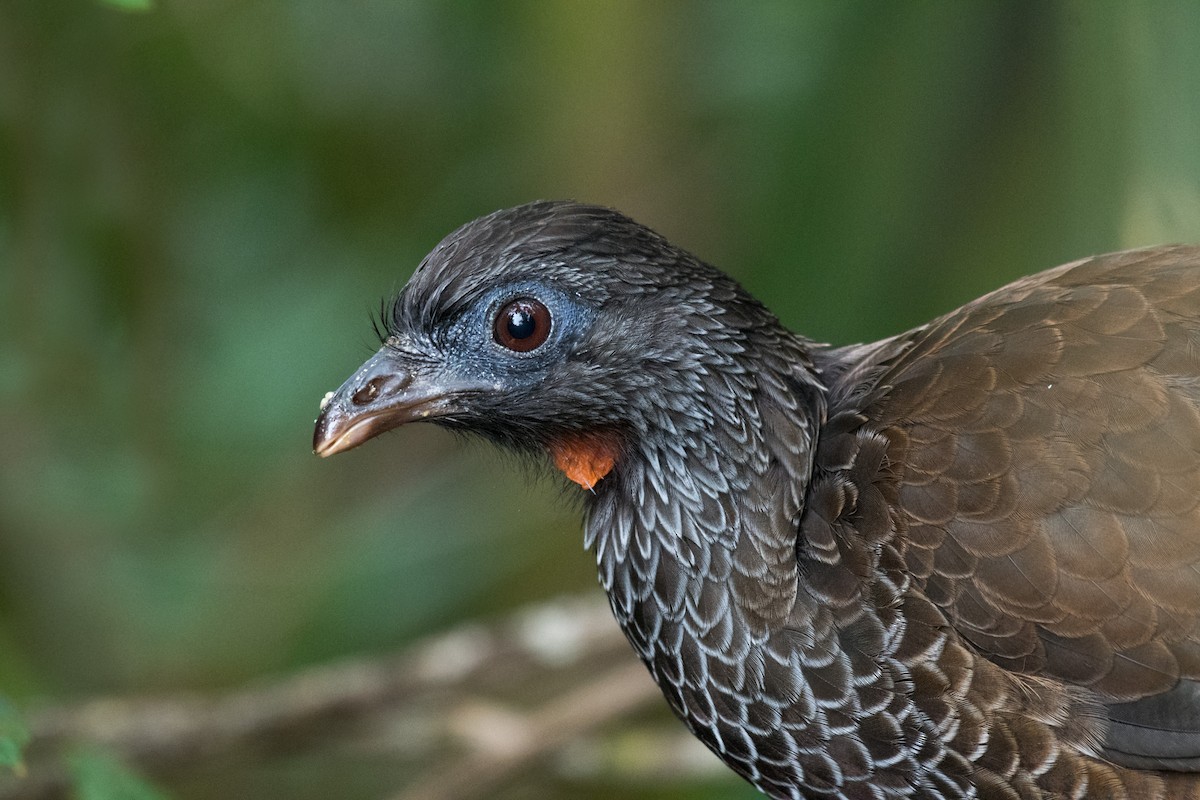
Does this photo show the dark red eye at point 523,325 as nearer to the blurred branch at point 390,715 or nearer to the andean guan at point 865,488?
the andean guan at point 865,488

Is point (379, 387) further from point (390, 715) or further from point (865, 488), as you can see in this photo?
point (390, 715)

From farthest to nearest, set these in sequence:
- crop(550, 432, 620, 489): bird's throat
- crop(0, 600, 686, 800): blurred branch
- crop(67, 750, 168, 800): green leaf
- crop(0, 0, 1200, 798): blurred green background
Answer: crop(0, 600, 686, 800): blurred branch, crop(0, 0, 1200, 798): blurred green background, crop(550, 432, 620, 489): bird's throat, crop(67, 750, 168, 800): green leaf

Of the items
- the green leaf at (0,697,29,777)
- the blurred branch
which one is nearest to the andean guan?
the green leaf at (0,697,29,777)

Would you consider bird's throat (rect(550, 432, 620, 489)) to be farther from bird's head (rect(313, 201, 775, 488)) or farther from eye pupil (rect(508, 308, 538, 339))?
eye pupil (rect(508, 308, 538, 339))

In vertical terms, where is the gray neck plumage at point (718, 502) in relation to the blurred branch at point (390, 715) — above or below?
above

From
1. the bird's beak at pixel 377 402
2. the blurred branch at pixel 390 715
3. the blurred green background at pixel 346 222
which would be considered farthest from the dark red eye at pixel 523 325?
the blurred branch at pixel 390 715

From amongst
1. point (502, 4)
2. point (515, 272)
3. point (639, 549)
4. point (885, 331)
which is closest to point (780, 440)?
point (639, 549)
